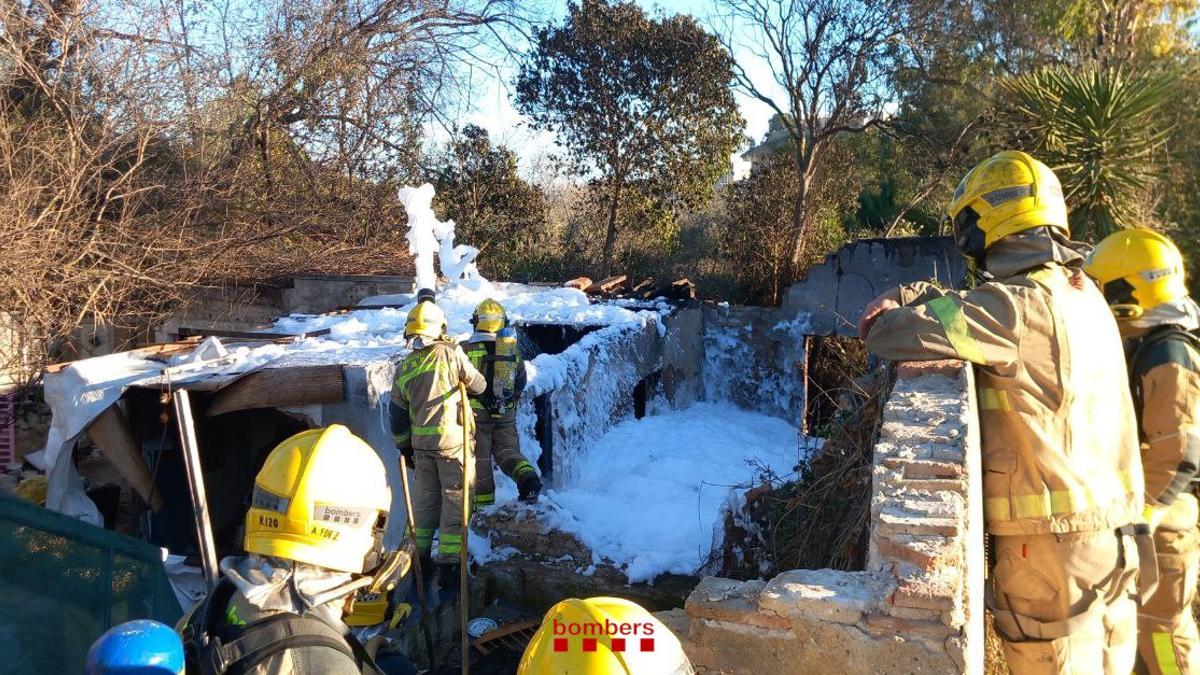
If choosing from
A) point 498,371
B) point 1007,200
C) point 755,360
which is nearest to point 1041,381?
point 1007,200

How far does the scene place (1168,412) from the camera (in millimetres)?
3713

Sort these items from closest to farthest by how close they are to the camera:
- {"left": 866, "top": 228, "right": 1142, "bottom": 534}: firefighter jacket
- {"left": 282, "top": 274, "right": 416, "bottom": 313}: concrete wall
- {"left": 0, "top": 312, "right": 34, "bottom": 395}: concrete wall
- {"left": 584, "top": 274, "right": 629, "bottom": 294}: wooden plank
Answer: {"left": 866, "top": 228, "right": 1142, "bottom": 534}: firefighter jacket, {"left": 0, "top": 312, "right": 34, "bottom": 395}: concrete wall, {"left": 282, "top": 274, "right": 416, "bottom": 313}: concrete wall, {"left": 584, "top": 274, "right": 629, "bottom": 294}: wooden plank

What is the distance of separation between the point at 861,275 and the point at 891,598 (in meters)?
8.28

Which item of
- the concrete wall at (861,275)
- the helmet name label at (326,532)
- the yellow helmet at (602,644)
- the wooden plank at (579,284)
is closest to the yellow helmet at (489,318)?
the helmet name label at (326,532)

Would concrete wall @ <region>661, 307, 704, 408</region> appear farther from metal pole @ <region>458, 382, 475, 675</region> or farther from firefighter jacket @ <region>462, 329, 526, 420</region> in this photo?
metal pole @ <region>458, 382, 475, 675</region>

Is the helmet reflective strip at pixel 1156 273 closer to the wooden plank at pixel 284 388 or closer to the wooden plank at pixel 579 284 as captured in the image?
the wooden plank at pixel 284 388

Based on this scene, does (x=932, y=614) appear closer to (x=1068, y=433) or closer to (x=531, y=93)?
(x=1068, y=433)

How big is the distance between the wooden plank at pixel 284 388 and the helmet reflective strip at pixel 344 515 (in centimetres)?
337

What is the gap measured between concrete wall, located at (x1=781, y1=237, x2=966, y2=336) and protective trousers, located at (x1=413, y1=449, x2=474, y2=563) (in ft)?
19.5

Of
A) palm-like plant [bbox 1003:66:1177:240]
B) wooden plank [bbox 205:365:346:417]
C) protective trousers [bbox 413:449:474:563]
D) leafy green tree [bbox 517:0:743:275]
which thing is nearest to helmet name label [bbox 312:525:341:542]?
protective trousers [bbox 413:449:474:563]

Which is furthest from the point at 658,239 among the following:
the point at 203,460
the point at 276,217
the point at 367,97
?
the point at 203,460

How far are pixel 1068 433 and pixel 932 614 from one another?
2.97 feet

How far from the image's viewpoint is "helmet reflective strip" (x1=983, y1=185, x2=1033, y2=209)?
2.94 meters

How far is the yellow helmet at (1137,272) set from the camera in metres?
3.92
